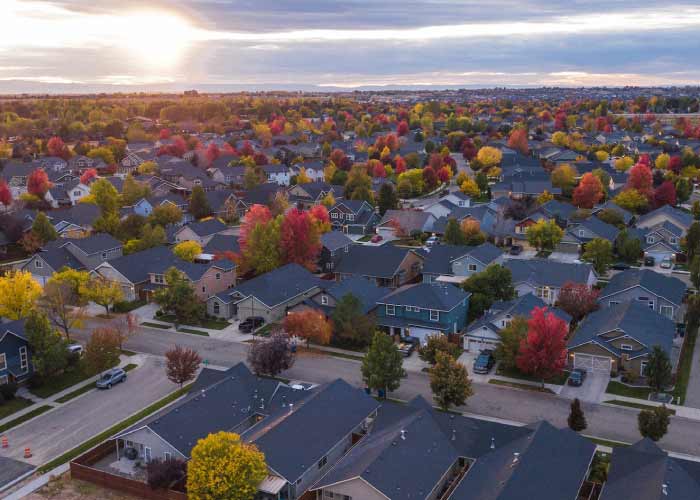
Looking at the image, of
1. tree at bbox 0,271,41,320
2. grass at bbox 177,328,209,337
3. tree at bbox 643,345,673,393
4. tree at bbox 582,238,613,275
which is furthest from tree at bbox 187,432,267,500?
tree at bbox 582,238,613,275

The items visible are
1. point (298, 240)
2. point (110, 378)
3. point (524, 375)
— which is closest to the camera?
point (110, 378)

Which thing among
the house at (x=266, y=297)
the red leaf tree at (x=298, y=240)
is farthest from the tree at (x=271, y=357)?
the red leaf tree at (x=298, y=240)

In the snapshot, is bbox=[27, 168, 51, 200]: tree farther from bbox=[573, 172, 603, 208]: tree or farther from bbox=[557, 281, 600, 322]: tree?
bbox=[557, 281, 600, 322]: tree

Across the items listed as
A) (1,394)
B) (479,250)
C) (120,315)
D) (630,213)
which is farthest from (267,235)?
(630,213)

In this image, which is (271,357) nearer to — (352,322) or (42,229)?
(352,322)

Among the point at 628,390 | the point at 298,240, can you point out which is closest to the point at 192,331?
the point at 298,240

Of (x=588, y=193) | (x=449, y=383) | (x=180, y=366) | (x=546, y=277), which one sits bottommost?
(x=180, y=366)

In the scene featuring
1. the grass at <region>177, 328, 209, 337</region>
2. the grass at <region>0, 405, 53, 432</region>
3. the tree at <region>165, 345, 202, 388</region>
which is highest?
the tree at <region>165, 345, 202, 388</region>
